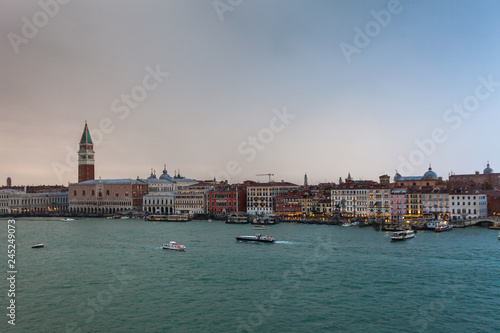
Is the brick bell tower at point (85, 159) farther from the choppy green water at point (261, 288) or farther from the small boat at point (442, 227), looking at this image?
the small boat at point (442, 227)

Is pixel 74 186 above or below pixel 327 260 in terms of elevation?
above

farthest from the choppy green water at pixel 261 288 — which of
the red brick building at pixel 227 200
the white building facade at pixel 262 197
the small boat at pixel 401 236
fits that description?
the red brick building at pixel 227 200

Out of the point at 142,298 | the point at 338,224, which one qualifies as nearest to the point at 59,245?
the point at 142,298

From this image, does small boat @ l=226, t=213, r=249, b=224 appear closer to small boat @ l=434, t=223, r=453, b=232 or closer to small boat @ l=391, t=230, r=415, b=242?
small boat @ l=434, t=223, r=453, b=232

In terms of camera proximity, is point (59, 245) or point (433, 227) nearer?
point (59, 245)

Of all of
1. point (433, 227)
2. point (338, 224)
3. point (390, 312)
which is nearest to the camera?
point (390, 312)

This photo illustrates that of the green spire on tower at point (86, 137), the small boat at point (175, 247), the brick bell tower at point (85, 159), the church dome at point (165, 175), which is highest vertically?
the green spire on tower at point (86, 137)

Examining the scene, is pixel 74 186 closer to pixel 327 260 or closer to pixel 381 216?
pixel 381 216

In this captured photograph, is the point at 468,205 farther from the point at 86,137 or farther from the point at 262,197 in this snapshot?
the point at 86,137
